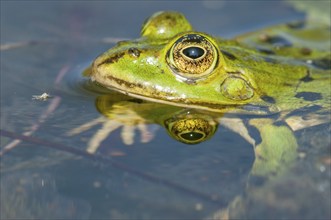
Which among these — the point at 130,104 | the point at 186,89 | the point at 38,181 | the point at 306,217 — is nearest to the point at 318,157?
the point at 306,217

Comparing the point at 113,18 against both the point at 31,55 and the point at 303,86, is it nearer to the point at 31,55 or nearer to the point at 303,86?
the point at 31,55

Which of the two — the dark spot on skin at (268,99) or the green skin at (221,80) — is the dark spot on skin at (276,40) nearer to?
the green skin at (221,80)

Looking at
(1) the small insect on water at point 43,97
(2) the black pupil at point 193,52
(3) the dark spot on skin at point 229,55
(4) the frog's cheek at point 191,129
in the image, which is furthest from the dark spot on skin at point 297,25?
(1) the small insect on water at point 43,97

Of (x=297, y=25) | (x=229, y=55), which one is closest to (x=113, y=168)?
(x=229, y=55)

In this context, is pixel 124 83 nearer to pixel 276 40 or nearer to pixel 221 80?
pixel 221 80

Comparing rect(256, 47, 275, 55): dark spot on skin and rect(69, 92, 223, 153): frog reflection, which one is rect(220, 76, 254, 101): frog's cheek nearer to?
rect(69, 92, 223, 153): frog reflection

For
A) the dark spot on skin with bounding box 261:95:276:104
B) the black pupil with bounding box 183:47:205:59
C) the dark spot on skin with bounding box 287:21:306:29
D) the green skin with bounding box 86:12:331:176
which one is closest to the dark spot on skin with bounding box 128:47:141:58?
the green skin with bounding box 86:12:331:176
